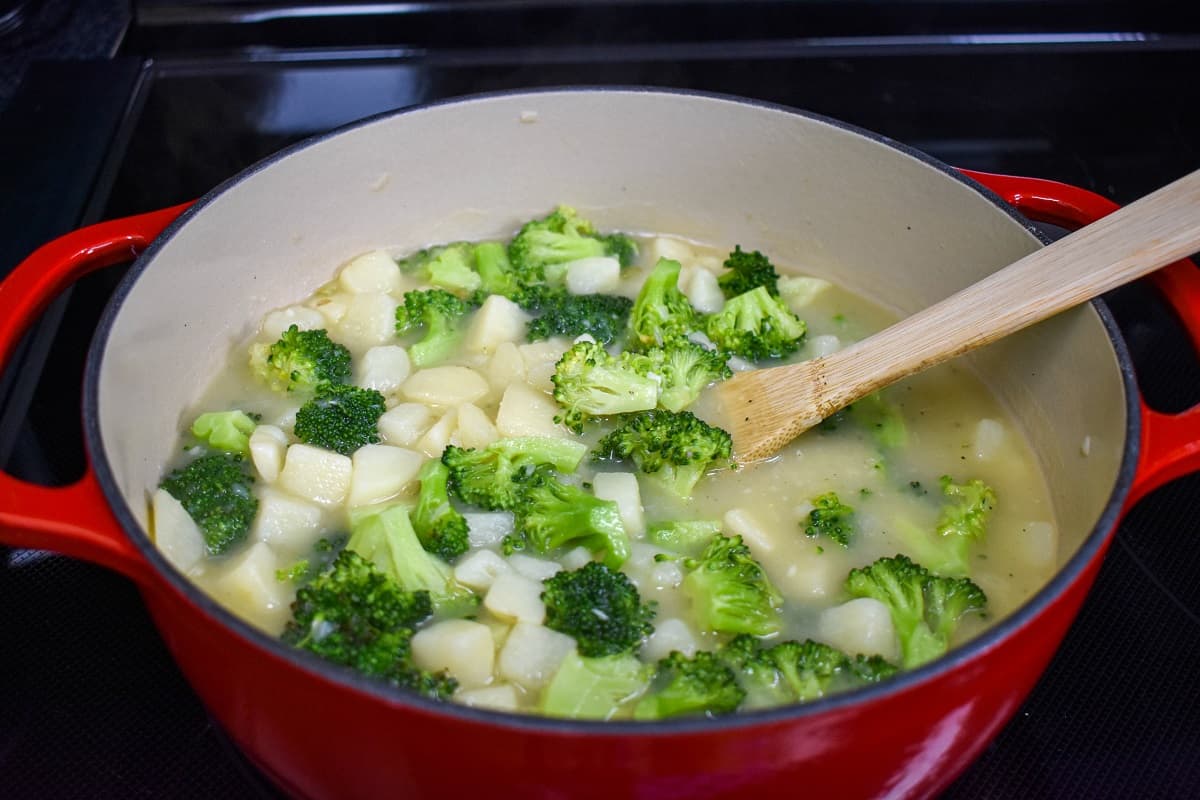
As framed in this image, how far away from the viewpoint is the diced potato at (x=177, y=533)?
5.52ft

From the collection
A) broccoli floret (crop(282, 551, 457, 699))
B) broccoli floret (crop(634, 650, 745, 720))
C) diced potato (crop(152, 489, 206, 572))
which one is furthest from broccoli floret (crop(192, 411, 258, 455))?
broccoli floret (crop(634, 650, 745, 720))

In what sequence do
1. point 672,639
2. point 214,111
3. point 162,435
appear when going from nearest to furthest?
point 672,639
point 162,435
point 214,111

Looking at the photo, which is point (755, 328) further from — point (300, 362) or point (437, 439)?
point (300, 362)

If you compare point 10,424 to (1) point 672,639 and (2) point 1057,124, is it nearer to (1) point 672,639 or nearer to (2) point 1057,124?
(1) point 672,639

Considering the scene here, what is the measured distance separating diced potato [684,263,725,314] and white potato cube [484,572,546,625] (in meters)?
0.79

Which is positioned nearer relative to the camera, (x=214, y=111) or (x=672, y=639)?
(x=672, y=639)

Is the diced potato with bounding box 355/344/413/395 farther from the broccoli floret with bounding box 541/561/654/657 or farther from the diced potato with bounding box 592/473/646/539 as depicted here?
the broccoli floret with bounding box 541/561/654/657

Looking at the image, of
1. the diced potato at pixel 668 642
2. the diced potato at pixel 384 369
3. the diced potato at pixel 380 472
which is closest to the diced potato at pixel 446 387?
the diced potato at pixel 384 369

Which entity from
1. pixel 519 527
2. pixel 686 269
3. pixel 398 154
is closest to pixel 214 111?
pixel 398 154

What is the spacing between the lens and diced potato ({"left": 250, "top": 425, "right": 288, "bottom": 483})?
6.04ft

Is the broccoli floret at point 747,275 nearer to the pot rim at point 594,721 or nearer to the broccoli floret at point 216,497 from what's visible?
the pot rim at point 594,721

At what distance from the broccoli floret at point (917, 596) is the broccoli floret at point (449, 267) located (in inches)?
38.9

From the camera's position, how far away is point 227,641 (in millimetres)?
1196

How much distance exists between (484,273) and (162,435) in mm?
694
